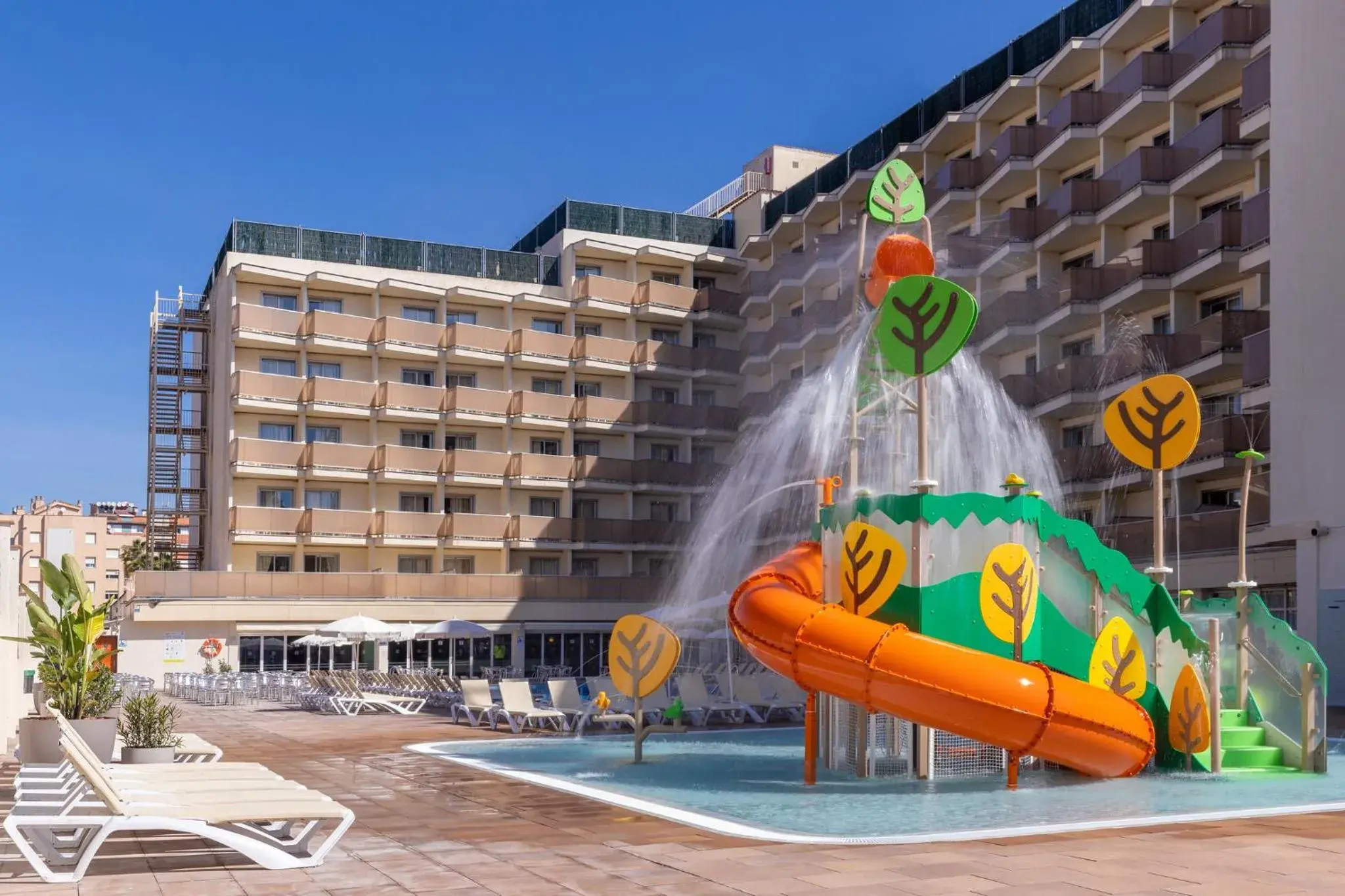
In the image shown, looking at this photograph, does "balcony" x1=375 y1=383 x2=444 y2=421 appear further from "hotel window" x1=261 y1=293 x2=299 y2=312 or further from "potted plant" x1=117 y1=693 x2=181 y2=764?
"potted plant" x1=117 y1=693 x2=181 y2=764

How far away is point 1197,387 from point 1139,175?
20.7 ft

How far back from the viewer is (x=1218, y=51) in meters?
36.1

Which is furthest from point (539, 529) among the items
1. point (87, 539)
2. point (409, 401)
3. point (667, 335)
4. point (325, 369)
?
point (87, 539)

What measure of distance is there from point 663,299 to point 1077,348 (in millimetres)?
21025

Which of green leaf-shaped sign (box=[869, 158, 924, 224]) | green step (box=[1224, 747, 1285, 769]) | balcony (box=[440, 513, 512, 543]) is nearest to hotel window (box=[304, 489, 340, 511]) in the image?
balcony (box=[440, 513, 512, 543])

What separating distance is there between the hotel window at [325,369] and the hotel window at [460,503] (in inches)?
268

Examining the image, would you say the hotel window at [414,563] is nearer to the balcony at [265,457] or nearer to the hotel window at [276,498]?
the hotel window at [276,498]

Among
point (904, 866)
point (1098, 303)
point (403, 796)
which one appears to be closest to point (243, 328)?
point (1098, 303)

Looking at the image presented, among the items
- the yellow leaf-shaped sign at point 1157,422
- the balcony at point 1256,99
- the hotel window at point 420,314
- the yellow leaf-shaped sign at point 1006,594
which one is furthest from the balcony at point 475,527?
the yellow leaf-shaped sign at point 1006,594

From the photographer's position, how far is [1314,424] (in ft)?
97.8

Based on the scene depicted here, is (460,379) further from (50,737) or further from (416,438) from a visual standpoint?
(50,737)

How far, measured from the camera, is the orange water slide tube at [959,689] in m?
13.8

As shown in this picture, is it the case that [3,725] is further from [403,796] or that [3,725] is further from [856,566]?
[856,566]

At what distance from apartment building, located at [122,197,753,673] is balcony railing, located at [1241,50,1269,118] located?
94.4 ft
